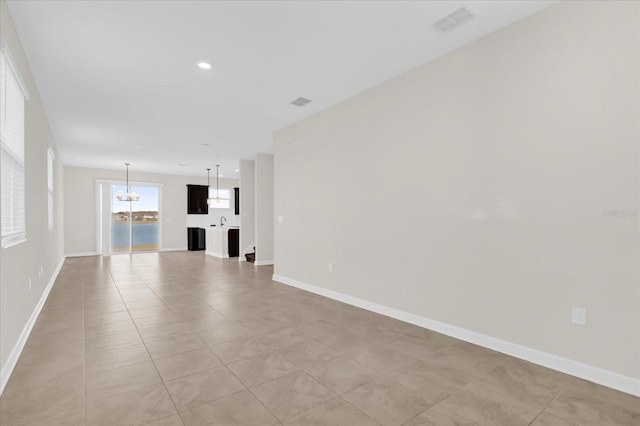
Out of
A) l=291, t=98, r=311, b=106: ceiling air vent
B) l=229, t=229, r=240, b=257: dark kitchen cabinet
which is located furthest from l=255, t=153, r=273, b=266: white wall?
l=291, t=98, r=311, b=106: ceiling air vent

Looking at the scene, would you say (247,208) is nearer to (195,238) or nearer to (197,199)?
(195,238)

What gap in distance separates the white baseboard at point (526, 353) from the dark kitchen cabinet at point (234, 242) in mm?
6033

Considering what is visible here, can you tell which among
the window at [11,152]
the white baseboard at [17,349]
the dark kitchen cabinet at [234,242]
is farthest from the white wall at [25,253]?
the dark kitchen cabinet at [234,242]

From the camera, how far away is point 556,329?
8.29 ft

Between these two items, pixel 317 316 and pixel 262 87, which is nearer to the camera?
pixel 317 316

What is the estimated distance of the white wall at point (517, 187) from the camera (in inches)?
89.4

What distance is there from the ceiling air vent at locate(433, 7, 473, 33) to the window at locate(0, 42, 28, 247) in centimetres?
334

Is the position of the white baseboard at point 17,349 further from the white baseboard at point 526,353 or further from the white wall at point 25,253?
the white baseboard at point 526,353

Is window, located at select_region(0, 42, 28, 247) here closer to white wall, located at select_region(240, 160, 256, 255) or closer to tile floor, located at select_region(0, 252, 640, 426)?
tile floor, located at select_region(0, 252, 640, 426)

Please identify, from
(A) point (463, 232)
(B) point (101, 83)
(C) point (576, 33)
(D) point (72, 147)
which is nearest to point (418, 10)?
(C) point (576, 33)

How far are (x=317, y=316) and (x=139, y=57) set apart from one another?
11.2 feet

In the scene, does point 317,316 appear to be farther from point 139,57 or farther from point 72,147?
point 72,147

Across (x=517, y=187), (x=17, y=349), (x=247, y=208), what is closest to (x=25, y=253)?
(x=17, y=349)

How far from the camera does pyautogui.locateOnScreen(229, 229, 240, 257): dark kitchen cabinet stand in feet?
30.9
